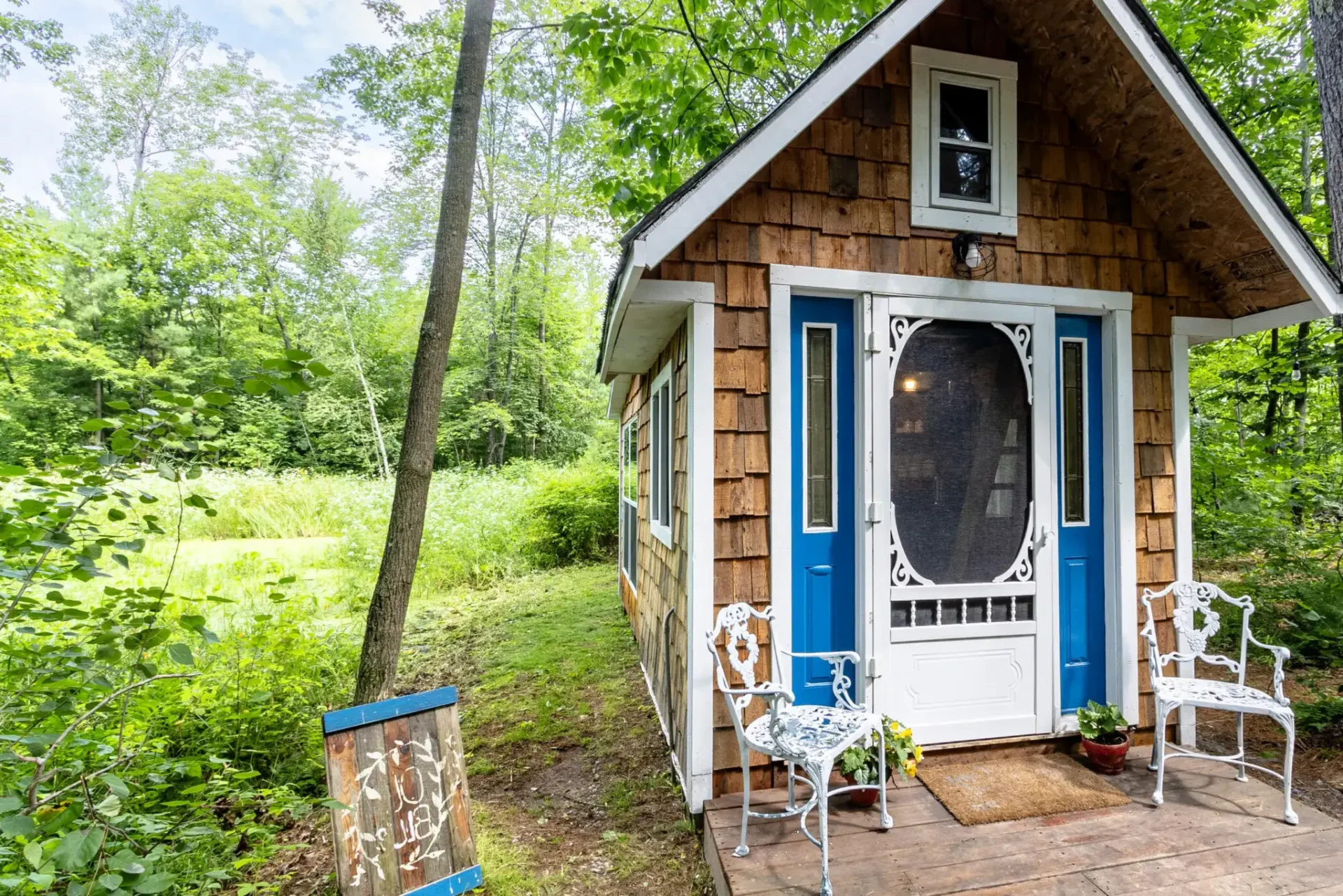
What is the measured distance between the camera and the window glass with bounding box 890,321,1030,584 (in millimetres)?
2980

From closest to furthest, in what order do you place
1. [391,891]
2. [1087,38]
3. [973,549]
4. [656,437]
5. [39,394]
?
[391,891] < [1087,38] < [973,549] < [656,437] < [39,394]

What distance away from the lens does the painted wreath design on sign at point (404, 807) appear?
2160 millimetres

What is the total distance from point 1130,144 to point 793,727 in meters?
3.40

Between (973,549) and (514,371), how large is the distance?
1668 cm

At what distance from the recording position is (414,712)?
2387mm

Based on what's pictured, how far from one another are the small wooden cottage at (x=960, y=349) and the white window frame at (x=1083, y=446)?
0.04 ft

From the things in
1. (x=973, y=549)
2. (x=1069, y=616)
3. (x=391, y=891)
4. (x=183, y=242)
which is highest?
(x=183, y=242)

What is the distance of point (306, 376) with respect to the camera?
2.00 metres

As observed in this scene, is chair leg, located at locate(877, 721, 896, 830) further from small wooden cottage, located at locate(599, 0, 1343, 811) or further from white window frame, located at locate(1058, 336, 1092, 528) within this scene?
white window frame, located at locate(1058, 336, 1092, 528)

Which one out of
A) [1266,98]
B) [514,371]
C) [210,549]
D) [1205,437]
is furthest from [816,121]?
[514,371]

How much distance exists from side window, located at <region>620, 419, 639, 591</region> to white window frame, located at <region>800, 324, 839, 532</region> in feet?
10.1

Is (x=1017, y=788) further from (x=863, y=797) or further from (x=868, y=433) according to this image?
(x=868, y=433)

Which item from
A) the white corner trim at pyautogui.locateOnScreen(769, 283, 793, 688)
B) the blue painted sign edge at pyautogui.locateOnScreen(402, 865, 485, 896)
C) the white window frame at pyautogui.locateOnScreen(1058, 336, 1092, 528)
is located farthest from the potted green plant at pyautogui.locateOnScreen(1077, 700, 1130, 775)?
the blue painted sign edge at pyautogui.locateOnScreen(402, 865, 485, 896)

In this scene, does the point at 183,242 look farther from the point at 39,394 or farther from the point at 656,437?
the point at 656,437
